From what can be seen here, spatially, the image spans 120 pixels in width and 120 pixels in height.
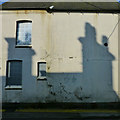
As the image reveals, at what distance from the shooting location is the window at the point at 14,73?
9336 mm

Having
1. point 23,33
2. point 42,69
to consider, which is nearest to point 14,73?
point 42,69

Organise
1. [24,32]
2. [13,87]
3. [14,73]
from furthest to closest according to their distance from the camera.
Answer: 1. [24,32]
2. [14,73]
3. [13,87]

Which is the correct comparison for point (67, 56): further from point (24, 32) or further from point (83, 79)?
point (24, 32)

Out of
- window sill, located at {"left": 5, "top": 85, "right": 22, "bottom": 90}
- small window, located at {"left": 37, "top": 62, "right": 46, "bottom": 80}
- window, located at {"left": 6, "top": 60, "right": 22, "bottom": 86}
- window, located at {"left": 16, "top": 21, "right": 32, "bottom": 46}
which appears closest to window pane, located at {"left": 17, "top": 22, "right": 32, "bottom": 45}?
window, located at {"left": 16, "top": 21, "right": 32, "bottom": 46}

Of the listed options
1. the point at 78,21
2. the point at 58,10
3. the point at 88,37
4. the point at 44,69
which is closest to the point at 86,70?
the point at 88,37

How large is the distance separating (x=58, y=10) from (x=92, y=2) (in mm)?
3493

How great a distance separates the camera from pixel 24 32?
978 centimetres

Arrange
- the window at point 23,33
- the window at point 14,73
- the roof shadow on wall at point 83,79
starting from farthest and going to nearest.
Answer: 1. the window at point 23,33
2. the window at point 14,73
3. the roof shadow on wall at point 83,79

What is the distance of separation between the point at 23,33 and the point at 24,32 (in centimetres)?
11

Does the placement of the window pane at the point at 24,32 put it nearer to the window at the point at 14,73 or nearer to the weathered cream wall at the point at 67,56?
the weathered cream wall at the point at 67,56

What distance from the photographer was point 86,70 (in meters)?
9.26

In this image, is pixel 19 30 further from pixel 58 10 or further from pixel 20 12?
pixel 58 10

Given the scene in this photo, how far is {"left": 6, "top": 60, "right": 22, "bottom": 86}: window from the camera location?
9336mm

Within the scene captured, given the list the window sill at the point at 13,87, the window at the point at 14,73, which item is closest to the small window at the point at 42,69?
the window at the point at 14,73
